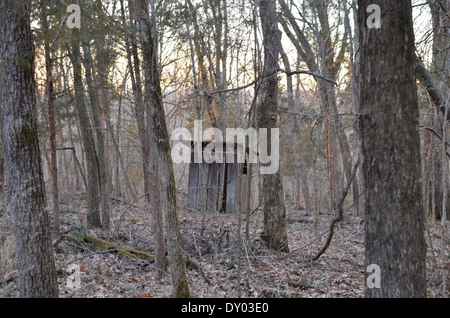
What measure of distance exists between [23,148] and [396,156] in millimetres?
4123

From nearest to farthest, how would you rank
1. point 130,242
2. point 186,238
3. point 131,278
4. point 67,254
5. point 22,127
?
1. point 22,127
2. point 131,278
3. point 67,254
4. point 186,238
5. point 130,242

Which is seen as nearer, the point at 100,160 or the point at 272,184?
the point at 272,184

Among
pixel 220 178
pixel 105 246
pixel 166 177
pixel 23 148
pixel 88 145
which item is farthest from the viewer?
pixel 220 178

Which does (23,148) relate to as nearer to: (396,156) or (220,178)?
(396,156)

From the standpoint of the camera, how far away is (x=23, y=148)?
166 inches

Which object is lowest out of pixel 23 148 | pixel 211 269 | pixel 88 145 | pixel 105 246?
pixel 211 269

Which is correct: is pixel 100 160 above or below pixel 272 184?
above

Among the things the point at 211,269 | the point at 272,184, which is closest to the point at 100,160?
the point at 211,269

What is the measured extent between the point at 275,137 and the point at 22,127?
4.93m

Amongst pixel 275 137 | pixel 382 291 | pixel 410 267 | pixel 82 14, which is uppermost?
pixel 82 14

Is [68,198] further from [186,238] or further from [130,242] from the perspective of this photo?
[186,238]
